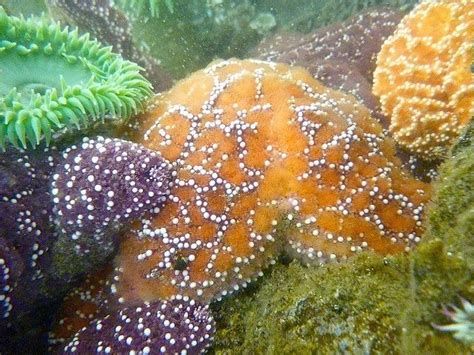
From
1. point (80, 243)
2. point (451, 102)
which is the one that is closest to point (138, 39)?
point (80, 243)

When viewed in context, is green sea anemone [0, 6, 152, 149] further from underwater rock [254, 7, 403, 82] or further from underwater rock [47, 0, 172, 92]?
underwater rock [254, 7, 403, 82]

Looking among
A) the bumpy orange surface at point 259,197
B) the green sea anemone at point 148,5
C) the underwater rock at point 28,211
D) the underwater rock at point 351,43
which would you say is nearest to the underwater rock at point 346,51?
the underwater rock at point 351,43

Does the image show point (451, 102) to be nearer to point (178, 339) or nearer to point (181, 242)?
point (181, 242)

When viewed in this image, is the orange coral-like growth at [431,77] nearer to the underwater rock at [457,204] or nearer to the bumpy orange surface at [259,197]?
the bumpy orange surface at [259,197]

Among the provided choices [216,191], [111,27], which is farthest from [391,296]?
[111,27]

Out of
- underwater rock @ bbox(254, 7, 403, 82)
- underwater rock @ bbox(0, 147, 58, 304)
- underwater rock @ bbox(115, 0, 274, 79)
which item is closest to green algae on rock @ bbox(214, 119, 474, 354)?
underwater rock @ bbox(0, 147, 58, 304)
